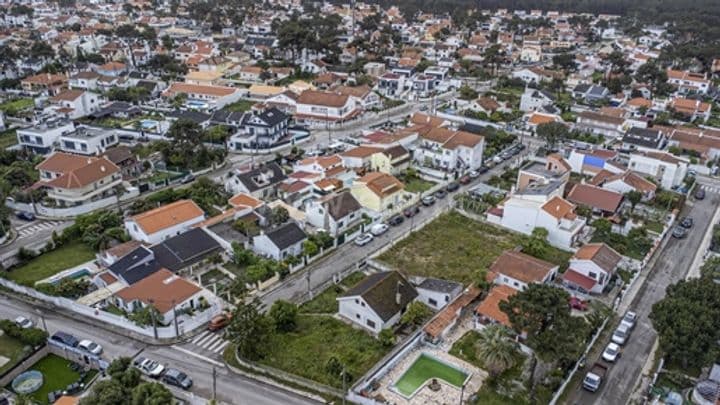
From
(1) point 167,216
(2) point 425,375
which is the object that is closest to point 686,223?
(2) point 425,375

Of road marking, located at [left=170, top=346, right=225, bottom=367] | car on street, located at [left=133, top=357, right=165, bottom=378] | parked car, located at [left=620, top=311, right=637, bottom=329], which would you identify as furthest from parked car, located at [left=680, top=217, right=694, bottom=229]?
car on street, located at [left=133, top=357, right=165, bottom=378]

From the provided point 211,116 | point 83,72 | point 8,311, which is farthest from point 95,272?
point 83,72

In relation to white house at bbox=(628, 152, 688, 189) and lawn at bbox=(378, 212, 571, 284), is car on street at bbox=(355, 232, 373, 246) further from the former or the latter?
white house at bbox=(628, 152, 688, 189)

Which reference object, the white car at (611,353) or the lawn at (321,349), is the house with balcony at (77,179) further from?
the white car at (611,353)

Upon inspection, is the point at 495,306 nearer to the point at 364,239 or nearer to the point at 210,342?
the point at 364,239

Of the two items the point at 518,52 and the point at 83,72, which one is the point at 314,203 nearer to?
the point at 83,72

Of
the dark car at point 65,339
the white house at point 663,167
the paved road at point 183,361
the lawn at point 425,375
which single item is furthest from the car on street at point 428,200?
the dark car at point 65,339
